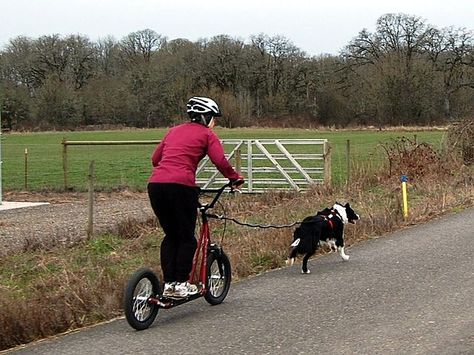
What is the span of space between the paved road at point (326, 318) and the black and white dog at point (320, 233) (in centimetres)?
23

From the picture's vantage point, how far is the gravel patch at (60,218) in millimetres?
12227

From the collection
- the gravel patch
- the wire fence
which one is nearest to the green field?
the wire fence

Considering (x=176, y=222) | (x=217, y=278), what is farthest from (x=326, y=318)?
(x=176, y=222)

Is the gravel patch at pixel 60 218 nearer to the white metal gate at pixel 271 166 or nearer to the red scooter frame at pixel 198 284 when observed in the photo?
the white metal gate at pixel 271 166

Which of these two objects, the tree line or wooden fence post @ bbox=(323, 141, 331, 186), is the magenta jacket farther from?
the tree line

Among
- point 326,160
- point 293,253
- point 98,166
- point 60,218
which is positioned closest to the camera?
point 293,253

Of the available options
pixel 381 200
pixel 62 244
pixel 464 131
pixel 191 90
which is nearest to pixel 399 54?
pixel 191 90

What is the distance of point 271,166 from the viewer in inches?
847

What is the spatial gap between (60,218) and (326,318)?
10.8 meters

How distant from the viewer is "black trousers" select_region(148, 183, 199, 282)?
666cm

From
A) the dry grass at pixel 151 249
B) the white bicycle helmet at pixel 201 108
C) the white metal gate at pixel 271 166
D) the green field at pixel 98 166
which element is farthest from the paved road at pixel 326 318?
the green field at pixel 98 166

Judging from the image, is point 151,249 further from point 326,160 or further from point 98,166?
point 98,166

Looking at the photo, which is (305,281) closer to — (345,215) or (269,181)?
(345,215)

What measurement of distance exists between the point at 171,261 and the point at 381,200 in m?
9.38
